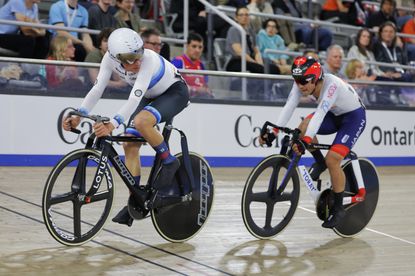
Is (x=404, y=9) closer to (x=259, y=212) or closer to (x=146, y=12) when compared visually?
(x=146, y=12)

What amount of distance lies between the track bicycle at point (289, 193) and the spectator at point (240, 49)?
5.29 metres

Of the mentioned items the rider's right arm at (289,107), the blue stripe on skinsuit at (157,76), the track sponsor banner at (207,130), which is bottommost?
the track sponsor banner at (207,130)

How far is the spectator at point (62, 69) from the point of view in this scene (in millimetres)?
10383

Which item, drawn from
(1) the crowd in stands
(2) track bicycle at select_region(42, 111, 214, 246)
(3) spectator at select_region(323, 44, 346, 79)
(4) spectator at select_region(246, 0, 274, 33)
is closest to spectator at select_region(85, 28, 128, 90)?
(1) the crowd in stands

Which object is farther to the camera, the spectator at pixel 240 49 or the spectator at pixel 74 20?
the spectator at pixel 240 49

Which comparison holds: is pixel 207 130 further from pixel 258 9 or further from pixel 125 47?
pixel 125 47

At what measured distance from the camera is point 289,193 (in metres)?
7.06

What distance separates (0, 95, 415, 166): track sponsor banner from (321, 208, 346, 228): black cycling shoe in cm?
408

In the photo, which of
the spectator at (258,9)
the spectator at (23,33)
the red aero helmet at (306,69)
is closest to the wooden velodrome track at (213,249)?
the red aero helmet at (306,69)

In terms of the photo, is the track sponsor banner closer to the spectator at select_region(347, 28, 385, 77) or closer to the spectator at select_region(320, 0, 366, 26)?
the spectator at select_region(347, 28, 385, 77)

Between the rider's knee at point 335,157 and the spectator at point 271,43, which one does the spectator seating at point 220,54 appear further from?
the rider's knee at point 335,157

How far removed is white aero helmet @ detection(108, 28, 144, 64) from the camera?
6059 millimetres

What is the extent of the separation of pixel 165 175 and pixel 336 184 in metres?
1.47

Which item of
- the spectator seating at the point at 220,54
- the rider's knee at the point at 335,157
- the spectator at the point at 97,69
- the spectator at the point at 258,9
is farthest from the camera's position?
the spectator at the point at 258,9
